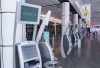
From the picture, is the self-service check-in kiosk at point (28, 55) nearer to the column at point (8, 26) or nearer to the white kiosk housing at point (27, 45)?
the white kiosk housing at point (27, 45)

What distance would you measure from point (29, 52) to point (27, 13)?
0.69m

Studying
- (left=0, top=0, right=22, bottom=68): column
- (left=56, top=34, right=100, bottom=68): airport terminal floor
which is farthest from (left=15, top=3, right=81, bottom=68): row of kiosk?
(left=56, top=34, right=100, bottom=68): airport terminal floor

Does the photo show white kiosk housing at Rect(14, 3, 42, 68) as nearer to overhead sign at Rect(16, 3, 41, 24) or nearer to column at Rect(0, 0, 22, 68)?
overhead sign at Rect(16, 3, 41, 24)

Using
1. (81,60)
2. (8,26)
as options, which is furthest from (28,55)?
(81,60)

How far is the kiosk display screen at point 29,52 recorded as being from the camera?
335cm

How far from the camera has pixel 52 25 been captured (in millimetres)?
30625

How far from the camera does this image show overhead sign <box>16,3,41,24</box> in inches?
119

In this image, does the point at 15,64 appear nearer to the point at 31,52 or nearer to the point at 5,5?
the point at 31,52

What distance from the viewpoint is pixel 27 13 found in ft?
10.4

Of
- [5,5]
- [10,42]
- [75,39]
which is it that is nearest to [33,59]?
[10,42]

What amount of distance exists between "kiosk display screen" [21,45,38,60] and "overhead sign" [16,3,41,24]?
45 cm

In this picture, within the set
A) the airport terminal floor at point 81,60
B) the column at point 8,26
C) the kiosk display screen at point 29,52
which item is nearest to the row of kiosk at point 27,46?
the kiosk display screen at point 29,52

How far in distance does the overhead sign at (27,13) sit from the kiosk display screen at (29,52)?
0.45 metres

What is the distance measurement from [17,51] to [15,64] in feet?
0.92
